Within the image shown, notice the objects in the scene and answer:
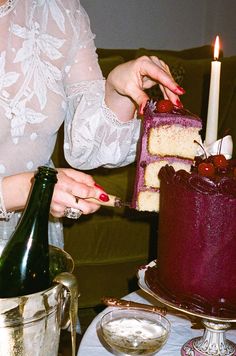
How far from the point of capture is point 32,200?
1058 mm

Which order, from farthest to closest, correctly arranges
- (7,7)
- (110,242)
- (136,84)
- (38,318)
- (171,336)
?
(110,242) < (7,7) < (136,84) < (171,336) < (38,318)

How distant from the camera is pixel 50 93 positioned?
61.9 inches

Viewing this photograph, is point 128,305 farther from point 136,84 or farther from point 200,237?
A: point 136,84

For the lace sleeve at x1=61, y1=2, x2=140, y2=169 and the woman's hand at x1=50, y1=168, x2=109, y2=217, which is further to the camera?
the lace sleeve at x1=61, y1=2, x2=140, y2=169

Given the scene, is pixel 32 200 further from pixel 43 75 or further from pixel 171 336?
pixel 43 75

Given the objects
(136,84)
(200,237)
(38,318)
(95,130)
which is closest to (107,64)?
(95,130)

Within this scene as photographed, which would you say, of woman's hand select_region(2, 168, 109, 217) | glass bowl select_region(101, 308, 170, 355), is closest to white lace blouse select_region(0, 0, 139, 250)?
woman's hand select_region(2, 168, 109, 217)

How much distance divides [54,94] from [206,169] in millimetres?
601

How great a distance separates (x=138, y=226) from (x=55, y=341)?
207 centimetres

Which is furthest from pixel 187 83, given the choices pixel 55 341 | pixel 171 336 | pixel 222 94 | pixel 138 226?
pixel 55 341

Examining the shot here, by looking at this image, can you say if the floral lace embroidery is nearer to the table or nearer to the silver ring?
the silver ring

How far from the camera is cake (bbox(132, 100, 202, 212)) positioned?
4.02 feet

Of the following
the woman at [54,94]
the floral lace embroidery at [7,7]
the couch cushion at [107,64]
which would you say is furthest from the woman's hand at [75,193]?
the couch cushion at [107,64]

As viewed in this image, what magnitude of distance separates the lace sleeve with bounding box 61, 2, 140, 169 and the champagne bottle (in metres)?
0.56
